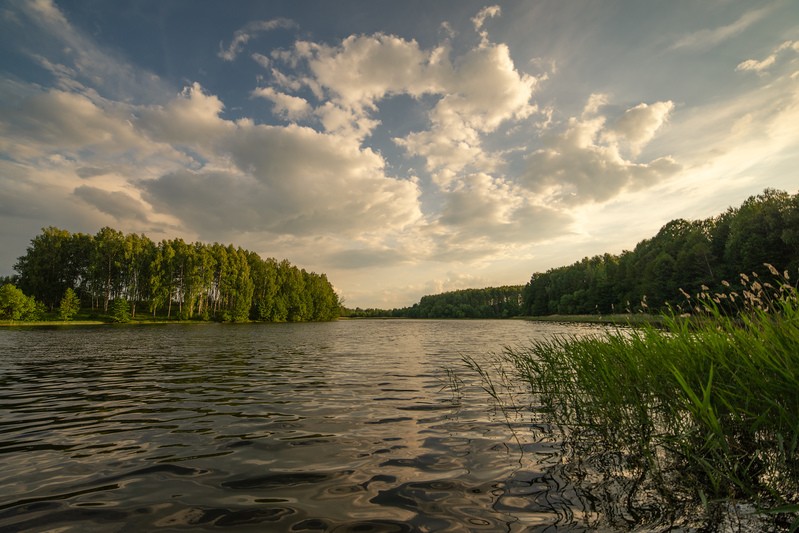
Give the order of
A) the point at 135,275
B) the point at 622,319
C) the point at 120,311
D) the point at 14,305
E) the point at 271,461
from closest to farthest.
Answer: the point at 271,461 → the point at 622,319 → the point at 14,305 → the point at 120,311 → the point at 135,275

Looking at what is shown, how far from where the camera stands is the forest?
97.4 m

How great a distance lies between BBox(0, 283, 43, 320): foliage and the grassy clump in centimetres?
9330

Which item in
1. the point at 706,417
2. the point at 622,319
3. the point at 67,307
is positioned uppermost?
the point at 67,307

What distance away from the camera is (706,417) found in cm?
523

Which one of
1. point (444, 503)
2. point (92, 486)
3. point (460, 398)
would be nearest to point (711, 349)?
point (444, 503)

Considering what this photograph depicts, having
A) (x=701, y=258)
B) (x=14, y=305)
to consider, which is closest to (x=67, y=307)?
(x=14, y=305)

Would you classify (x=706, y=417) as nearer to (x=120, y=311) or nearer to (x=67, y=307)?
(x=67, y=307)

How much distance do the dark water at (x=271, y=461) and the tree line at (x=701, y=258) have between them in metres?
19.5

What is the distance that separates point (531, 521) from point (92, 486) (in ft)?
22.0

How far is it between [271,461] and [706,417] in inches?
282

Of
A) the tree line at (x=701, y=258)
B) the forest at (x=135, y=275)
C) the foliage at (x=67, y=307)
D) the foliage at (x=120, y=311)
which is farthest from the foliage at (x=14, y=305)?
the tree line at (x=701, y=258)

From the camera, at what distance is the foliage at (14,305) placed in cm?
6588

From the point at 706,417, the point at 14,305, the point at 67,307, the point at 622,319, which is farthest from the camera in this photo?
the point at 67,307

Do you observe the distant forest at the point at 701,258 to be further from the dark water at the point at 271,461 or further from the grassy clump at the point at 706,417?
the dark water at the point at 271,461
